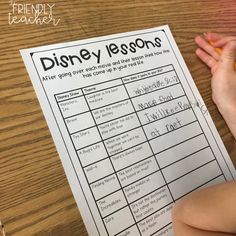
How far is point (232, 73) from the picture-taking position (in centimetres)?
75

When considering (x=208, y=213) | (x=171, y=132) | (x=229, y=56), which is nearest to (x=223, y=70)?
(x=229, y=56)

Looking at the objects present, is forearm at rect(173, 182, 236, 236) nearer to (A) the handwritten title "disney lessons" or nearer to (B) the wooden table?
(B) the wooden table

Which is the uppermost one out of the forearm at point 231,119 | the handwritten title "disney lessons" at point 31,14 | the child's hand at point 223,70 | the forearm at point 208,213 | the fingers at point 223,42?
the handwritten title "disney lessons" at point 31,14

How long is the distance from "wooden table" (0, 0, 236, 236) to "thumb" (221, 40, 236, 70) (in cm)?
18

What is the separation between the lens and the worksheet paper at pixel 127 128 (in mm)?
543

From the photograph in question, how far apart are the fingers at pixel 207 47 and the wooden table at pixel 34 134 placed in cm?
13

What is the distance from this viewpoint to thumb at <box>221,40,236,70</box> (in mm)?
749

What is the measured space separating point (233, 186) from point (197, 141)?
0.13 meters

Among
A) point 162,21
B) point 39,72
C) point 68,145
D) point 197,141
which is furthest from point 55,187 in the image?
point 162,21

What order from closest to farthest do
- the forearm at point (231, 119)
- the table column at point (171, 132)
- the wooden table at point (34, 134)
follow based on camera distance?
the wooden table at point (34, 134) < the table column at point (171, 132) < the forearm at point (231, 119)

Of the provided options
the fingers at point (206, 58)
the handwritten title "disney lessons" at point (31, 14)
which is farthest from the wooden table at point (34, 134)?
the fingers at point (206, 58)

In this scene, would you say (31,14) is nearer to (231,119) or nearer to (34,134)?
(34,134)

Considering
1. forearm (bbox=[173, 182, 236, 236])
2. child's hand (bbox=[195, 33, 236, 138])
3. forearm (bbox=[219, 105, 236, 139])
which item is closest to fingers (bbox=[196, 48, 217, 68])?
child's hand (bbox=[195, 33, 236, 138])

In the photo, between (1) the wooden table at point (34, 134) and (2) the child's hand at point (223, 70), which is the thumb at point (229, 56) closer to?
(2) the child's hand at point (223, 70)
